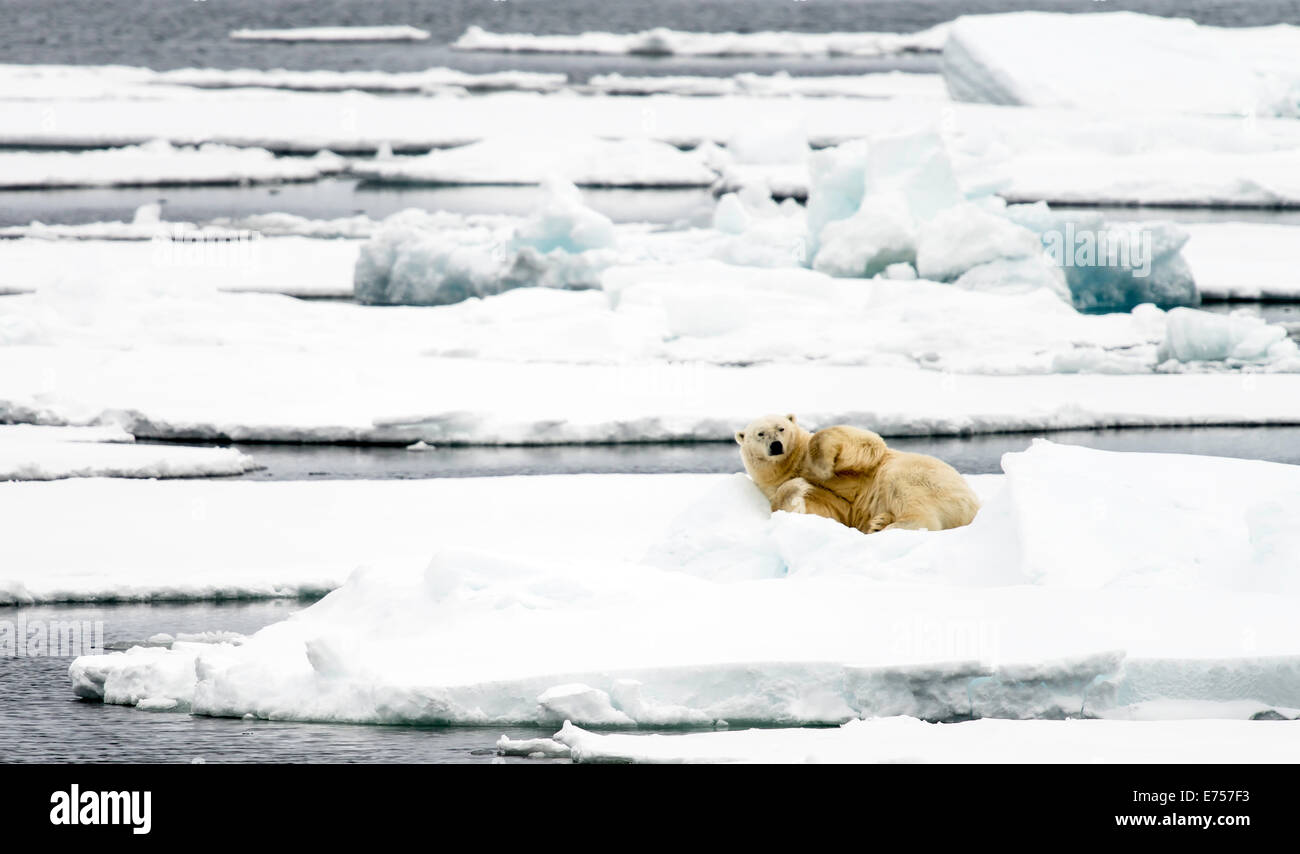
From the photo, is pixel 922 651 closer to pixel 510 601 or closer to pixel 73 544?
pixel 510 601

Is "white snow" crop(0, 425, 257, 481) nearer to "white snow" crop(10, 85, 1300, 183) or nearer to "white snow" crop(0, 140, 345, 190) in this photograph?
"white snow" crop(0, 140, 345, 190)

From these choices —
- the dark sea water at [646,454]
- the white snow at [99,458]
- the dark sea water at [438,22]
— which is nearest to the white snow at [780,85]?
the dark sea water at [438,22]

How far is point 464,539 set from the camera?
6.98 m

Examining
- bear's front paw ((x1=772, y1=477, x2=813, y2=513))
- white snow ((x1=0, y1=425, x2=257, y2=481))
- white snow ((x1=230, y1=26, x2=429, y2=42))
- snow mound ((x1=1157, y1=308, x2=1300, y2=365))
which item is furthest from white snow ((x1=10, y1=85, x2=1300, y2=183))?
white snow ((x1=230, y1=26, x2=429, y2=42))

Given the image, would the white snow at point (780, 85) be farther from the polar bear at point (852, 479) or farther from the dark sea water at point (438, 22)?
the polar bear at point (852, 479)

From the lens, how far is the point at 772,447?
19.9ft

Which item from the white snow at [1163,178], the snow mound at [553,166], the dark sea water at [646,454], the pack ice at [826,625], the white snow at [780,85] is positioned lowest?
the pack ice at [826,625]

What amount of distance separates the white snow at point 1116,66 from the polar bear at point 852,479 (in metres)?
17.3

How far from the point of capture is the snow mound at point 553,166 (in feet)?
67.3

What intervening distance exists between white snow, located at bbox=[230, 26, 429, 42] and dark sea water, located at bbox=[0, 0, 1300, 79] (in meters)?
Result: 0.63

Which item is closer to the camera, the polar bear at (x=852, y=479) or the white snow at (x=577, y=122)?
the polar bear at (x=852, y=479)

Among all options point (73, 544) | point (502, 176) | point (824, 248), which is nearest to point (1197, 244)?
point (824, 248)

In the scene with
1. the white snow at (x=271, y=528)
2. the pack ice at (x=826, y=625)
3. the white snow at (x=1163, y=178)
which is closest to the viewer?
the pack ice at (x=826, y=625)
